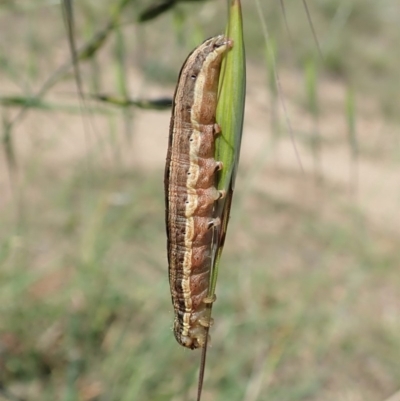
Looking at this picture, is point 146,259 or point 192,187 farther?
point 146,259

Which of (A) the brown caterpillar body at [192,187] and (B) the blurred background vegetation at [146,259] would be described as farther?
(B) the blurred background vegetation at [146,259]

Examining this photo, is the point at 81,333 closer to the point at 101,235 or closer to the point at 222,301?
the point at 101,235

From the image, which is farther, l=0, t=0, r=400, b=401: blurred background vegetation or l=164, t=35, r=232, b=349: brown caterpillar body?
l=0, t=0, r=400, b=401: blurred background vegetation

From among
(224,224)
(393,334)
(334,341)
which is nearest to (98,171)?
(334,341)

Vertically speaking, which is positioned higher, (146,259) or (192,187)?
(192,187)
